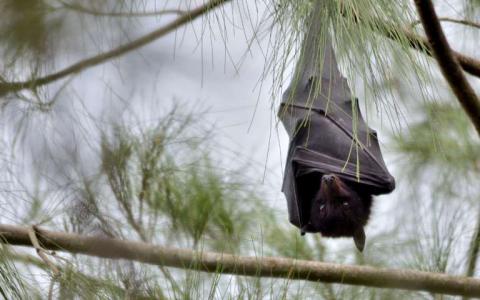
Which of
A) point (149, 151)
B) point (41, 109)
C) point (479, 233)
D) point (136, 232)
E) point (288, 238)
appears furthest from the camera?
point (288, 238)

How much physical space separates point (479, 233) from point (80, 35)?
79.3 inches

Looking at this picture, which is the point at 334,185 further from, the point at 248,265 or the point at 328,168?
the point at 248,265

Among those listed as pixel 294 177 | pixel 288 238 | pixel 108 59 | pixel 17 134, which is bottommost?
pixel 288 238

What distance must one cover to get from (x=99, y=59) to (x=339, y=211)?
120 centimetres

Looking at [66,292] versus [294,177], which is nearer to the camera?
[66,292]

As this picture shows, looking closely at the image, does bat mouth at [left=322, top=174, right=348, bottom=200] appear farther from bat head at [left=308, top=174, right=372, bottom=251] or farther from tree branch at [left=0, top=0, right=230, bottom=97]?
tree branch at [left=0, top=0, right=230, bottom=97]

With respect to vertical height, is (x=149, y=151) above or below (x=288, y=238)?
above

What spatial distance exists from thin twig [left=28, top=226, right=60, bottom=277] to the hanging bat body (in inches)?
36.6

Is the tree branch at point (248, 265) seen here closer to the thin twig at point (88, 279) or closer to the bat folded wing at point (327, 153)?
the thin twig at point (88, 279)

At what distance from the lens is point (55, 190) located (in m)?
2.69

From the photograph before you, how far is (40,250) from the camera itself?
2227mm

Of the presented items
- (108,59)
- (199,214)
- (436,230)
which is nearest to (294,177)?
(199,214)

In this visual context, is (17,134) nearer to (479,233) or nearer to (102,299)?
(102,299)

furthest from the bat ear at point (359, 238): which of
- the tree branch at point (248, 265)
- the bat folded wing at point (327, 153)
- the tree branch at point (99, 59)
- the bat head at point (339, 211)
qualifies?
the tree branch at point (99, 59)
